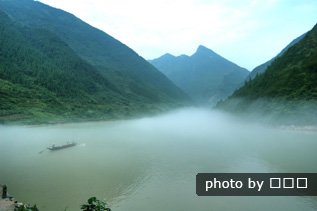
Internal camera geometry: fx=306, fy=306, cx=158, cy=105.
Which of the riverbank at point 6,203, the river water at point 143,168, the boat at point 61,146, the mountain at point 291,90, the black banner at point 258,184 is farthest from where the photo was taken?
the mountain at point 291,90

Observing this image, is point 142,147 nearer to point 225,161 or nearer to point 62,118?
point 225,161

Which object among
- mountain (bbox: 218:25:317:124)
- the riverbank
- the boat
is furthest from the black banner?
mountain (bbox: 218:25:317:124)

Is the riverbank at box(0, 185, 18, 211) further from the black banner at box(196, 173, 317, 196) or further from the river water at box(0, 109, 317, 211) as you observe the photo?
the black banner at box(196, 173, 317, 196)

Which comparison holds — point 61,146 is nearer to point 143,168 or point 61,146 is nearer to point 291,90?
point 143,168

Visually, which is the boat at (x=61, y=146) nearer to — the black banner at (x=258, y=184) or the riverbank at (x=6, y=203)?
the riverbank at (x=6, y=203)

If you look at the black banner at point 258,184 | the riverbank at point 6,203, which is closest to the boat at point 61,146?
the riverbank at point 6,203

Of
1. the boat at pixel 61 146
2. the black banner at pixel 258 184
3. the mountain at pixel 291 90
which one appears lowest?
the black banner at pixel 258 184

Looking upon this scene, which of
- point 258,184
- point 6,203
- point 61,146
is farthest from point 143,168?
point 61,146
